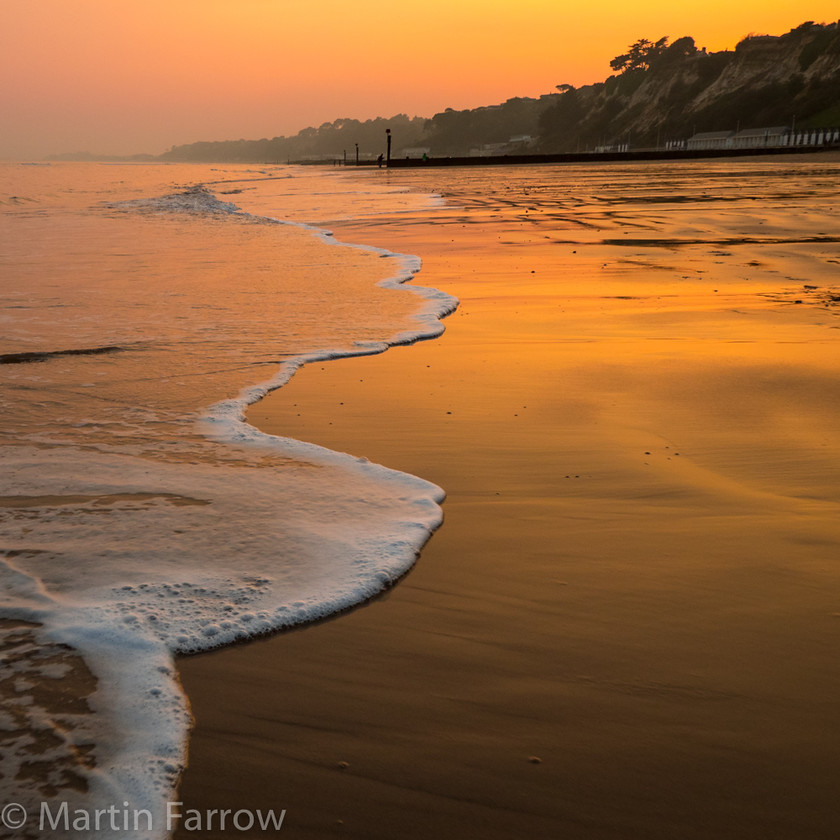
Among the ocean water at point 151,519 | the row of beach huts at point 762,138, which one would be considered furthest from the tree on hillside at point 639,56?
the ocean water at point 151,519

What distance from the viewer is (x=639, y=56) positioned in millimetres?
178125

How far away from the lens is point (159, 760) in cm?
186

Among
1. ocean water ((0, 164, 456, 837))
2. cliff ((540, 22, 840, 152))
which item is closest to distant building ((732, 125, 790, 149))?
cliff ((540, 22, 840, 152))

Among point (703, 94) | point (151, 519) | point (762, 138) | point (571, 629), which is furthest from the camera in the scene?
point (703, 94)

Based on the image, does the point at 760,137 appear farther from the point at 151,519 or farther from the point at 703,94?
the point at 151,519

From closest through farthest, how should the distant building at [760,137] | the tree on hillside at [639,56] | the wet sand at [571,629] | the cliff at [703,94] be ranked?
1. the wet sand at [571,629]
2. the distant building at [760,137]
3. the cliff at [703,94]
4. the tree on hillside at [639,56]

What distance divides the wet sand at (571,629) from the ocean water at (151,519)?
0.51 ft

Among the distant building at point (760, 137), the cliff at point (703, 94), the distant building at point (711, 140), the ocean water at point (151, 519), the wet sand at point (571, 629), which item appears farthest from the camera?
the cliff at point (703, 94)

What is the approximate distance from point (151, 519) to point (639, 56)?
200395mm

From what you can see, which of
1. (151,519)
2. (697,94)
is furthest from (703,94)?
(151,519)

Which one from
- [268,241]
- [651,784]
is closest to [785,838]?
[651,784]

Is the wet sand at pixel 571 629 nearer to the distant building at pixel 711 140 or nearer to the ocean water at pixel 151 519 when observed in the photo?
the ocean water at pixel 151 519

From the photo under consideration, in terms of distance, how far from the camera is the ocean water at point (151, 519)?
6.41ft

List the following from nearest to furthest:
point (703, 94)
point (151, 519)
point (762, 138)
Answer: point (151, 519) < point (762, 138) < point (703, 94)
